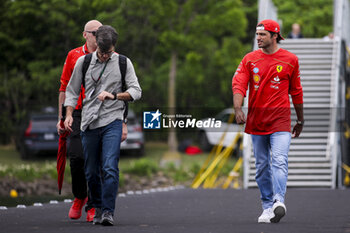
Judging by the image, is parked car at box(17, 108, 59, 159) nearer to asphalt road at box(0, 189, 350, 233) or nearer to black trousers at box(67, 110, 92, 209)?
asphalt road at box(0, 189, 350, 233)

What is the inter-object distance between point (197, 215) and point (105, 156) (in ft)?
6.84

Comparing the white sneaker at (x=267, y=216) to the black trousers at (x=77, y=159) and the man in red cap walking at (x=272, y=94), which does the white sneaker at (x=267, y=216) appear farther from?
the black trousers at (x=77, y=159)

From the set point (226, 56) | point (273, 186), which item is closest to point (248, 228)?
point (273, 186)

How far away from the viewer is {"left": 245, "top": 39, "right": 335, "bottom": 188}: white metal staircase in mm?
16266

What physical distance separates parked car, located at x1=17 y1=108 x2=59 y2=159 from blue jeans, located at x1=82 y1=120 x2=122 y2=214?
13.9m

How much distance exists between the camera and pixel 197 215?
354 inches

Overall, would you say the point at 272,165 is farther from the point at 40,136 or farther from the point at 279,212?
the point at 40,136

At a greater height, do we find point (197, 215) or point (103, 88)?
point (103, 88)

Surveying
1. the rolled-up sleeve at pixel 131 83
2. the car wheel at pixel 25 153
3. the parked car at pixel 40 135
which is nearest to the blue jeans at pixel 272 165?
the rolled-up sleeve at pixel 131 83

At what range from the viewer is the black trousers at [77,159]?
7.73 meters

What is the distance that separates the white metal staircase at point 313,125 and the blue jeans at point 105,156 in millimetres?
8877

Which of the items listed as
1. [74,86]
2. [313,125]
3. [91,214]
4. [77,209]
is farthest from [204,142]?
[74,86]

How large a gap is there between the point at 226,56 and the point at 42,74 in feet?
23.2

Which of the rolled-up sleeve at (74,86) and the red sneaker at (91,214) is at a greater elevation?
the rolled-up sleeve at (74,86)
